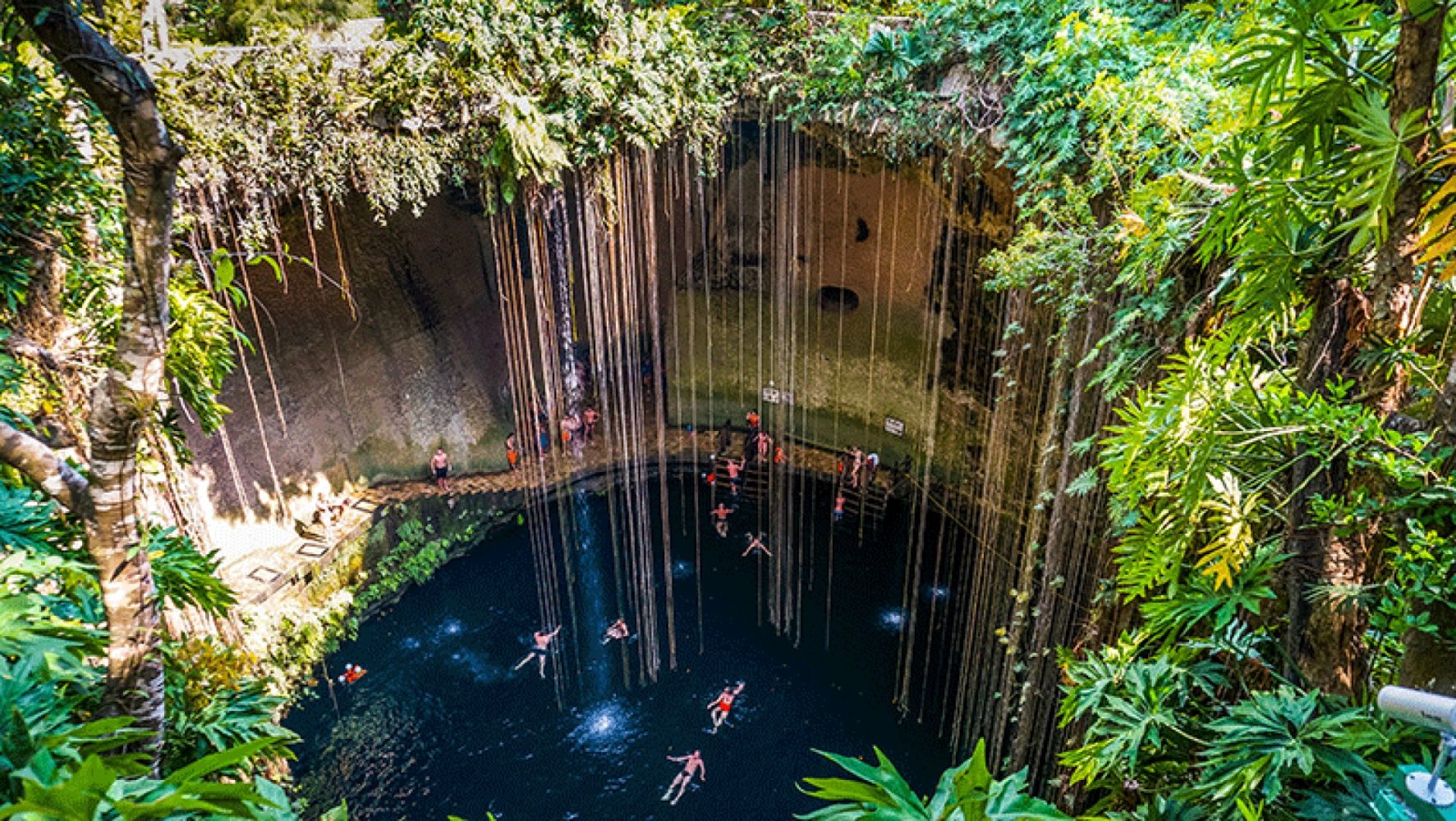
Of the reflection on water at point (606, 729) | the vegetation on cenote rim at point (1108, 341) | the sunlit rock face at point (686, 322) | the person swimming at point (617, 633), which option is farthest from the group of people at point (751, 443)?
the vegetation on cenote rim at point (1108, 341)

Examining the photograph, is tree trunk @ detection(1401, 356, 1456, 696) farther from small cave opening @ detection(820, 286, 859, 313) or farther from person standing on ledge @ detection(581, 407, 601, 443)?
person standing on ledge @ detection(581, 407, 601, 443)

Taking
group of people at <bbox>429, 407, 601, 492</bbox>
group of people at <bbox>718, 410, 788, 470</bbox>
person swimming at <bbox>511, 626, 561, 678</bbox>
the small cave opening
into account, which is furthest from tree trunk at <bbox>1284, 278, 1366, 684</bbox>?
group of people at <bbox>429, 407, 601, 492</bbox>

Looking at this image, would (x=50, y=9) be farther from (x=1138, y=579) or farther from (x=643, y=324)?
(x=643, y=324)

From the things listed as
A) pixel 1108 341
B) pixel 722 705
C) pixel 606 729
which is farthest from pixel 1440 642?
pixel 606 729

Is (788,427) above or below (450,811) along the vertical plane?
above

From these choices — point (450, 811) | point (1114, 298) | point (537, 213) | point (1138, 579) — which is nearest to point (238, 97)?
point (537, 213)

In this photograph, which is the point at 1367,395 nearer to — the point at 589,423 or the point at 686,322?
the point at 589,423
